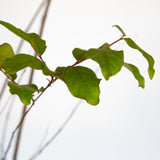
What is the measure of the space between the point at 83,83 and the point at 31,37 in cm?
8

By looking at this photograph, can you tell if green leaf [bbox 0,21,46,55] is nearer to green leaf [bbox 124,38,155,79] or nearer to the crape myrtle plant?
the crape myrtle plant

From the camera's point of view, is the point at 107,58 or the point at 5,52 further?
the point at 5,52

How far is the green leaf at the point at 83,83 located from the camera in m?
0.30

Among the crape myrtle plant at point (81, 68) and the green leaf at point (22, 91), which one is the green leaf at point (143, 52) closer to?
the crape myrtle plant at point (81, 68)

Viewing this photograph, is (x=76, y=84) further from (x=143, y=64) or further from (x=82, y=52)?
(x=143, y=64)

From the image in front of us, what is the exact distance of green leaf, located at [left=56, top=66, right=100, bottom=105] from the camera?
30 centimetres

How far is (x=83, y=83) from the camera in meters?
0.30

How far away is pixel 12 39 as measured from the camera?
136 cm

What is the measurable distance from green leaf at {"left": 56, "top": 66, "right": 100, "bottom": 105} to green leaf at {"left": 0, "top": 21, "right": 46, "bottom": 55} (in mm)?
49

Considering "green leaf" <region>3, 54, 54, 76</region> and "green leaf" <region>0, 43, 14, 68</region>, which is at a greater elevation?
"green leaf" <region>0, 43, 14, 68</region>

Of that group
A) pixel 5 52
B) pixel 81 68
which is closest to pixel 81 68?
pixel 81 68

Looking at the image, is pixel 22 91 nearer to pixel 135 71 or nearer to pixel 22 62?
pixel 22 62

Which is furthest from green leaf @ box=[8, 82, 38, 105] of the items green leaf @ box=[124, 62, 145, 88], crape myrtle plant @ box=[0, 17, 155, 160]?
green leaf @ box=[124, 62, 145, 88]

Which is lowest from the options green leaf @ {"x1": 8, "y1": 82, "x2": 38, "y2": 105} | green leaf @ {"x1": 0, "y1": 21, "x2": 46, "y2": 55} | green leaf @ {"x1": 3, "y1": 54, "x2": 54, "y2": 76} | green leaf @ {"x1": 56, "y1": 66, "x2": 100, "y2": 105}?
green leaf @ {"x1": 56, "y1": 66, "x2": 100, "y2": 105}
